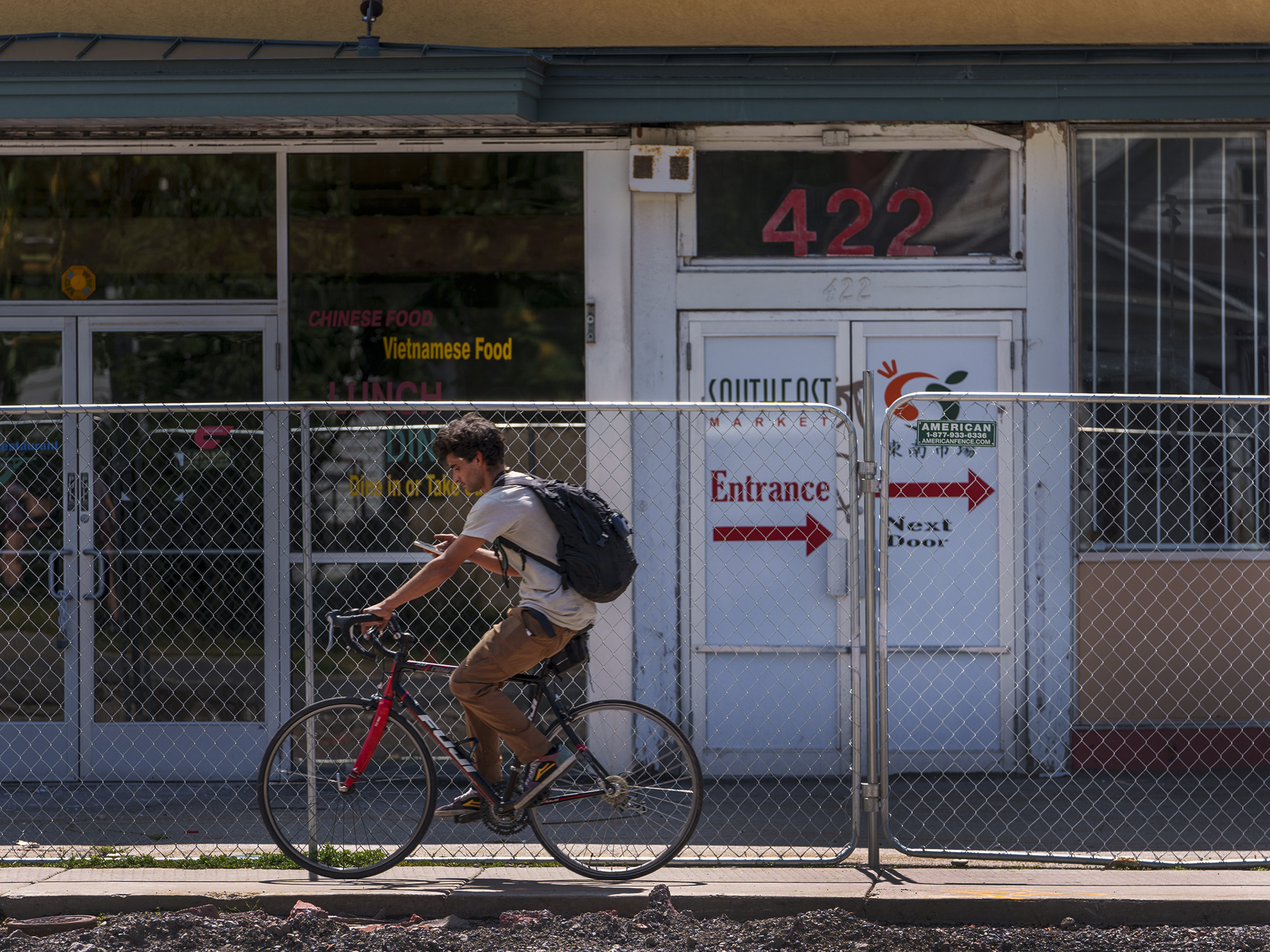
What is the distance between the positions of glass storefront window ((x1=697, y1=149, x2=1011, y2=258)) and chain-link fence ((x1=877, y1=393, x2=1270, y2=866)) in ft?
3.12

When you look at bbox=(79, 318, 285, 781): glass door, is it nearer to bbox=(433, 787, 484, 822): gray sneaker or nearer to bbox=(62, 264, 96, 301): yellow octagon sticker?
bbox=(62, 264, 96, 301): yellow octagon sticker

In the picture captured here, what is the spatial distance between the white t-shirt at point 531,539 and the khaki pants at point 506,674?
7 cm

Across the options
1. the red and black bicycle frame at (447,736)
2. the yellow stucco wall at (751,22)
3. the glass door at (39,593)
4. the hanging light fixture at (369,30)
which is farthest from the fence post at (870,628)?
the glass door at (39,593)

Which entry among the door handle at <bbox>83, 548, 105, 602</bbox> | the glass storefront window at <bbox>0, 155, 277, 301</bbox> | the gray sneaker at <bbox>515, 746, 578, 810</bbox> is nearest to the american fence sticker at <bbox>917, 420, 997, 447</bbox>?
the gray sneaker at <bbox>515, 746, 578, 810</bbox>

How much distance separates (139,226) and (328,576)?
228cm

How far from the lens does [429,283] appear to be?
7129 mm

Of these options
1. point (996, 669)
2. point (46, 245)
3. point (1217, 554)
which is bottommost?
point (996, 669)

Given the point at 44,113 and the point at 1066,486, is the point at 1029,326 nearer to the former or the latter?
the point at 1066,486

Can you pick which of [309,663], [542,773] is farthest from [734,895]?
[309,663]

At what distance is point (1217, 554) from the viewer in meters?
7.02

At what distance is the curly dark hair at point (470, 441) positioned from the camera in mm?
4906

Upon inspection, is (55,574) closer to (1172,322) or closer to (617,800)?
(617,800)

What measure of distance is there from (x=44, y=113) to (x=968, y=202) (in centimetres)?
490

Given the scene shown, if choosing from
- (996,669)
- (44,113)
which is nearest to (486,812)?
(996,669)
